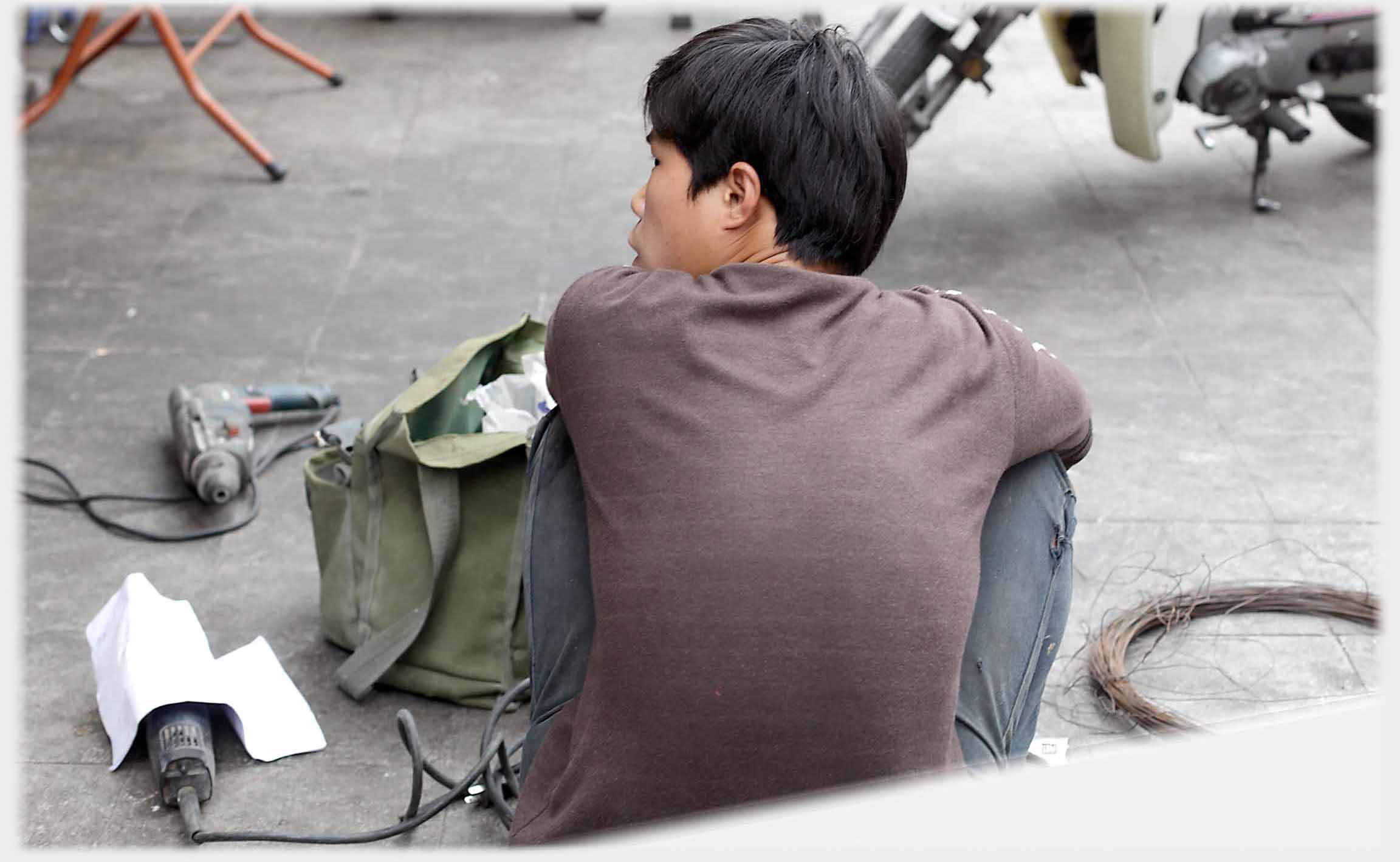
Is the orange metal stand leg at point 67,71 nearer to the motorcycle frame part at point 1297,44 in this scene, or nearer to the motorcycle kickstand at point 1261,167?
the motorcycle frame part at point 1297,44

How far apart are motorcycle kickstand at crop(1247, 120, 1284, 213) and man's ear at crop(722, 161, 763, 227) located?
3570 millimetres

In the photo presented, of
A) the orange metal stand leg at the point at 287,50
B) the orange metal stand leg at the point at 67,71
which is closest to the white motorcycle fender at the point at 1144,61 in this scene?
the orange metal stand leg at the point at 287,50

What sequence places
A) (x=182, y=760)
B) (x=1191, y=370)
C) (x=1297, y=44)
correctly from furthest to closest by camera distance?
(x=1297, y=44)
(x=1191, y=370)
(x=182, y=760)

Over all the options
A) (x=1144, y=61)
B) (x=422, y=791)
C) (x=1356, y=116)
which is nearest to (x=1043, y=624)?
(x=422, y=791)

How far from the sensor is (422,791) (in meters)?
2.29

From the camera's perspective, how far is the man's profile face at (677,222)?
1.61m

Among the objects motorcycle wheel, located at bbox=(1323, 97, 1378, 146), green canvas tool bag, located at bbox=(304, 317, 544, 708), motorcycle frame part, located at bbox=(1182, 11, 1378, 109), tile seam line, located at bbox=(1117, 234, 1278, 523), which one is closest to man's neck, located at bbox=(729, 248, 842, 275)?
green canvas tool bag, located at bbox=(304, 317, 544, 708)

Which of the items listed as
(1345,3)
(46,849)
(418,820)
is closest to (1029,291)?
(1345,3)

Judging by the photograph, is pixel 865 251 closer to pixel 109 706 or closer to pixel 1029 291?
pixel 109 706

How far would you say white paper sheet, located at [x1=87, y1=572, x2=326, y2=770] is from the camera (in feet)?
7.72

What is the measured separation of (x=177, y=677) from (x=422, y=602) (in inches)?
15.5

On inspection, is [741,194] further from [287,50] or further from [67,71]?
[287,50]

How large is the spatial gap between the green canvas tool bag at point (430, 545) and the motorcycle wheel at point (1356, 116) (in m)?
3.58

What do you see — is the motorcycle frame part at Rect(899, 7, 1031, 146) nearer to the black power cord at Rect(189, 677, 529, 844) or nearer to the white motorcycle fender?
the white motorcycle fender
